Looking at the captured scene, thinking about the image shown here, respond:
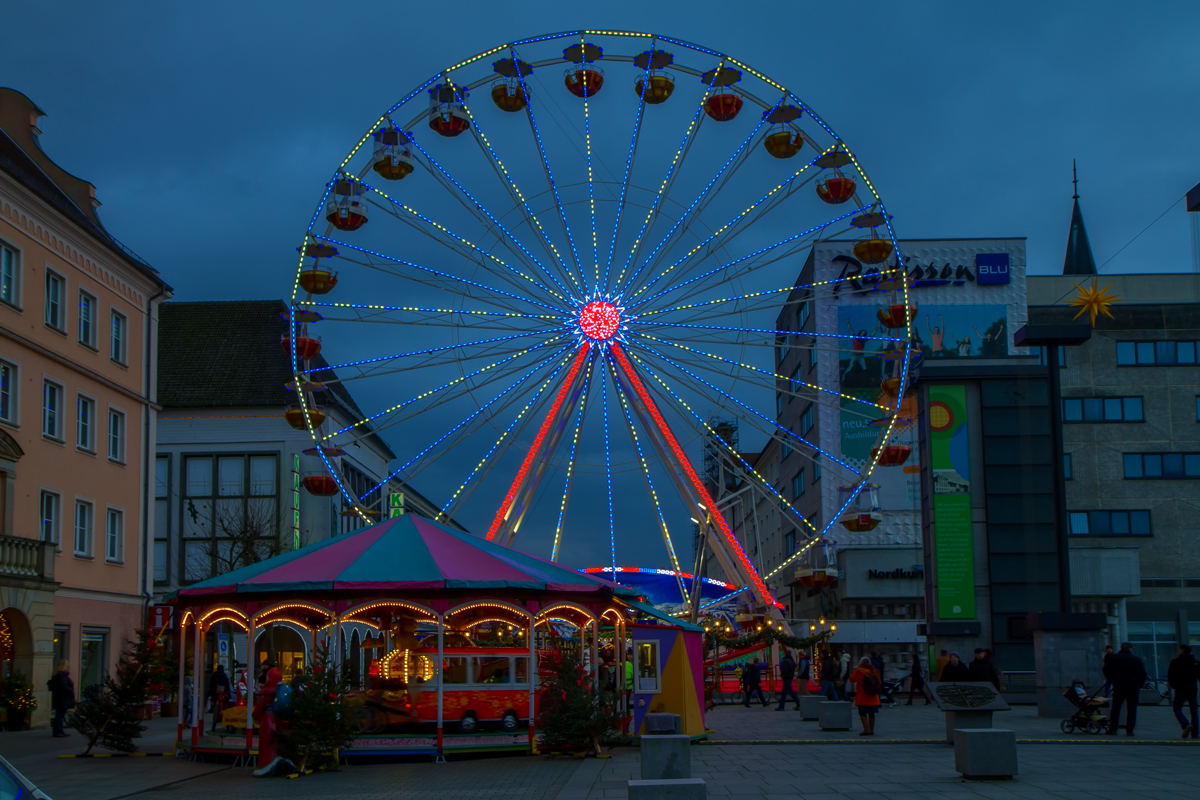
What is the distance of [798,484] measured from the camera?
75438 mm

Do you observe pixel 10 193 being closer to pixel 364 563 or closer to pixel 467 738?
pixel 364 563

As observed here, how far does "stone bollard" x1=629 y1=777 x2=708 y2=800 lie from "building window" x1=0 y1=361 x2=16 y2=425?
24.1 m

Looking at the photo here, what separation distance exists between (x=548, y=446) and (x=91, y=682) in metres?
14.5

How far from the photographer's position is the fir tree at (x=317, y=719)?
19000 millimetres

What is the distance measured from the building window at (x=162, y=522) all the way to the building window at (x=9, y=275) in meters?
24.0

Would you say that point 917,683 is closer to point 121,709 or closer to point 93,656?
point 93,656

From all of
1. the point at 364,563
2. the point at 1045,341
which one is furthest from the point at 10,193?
the point at 1045,341

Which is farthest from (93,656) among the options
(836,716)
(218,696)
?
(836,716)

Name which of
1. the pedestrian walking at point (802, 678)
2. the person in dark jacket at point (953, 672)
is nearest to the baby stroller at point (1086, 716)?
the person in dark jacket at point (953, 672)

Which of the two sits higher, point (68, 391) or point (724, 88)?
point (724, 88)

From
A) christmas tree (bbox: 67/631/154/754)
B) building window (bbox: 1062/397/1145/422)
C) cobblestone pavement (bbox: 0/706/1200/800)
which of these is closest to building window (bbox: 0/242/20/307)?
cobblestone pavement (bbox: 0/706/1200/800)

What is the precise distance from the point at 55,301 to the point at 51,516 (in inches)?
214

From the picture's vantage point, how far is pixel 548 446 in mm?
30969

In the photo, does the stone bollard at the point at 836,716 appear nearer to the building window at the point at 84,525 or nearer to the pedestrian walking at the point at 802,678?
the pedestrian walking at the point at 802,678
